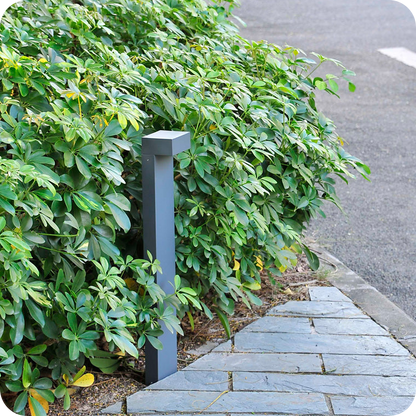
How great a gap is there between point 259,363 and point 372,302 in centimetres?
86

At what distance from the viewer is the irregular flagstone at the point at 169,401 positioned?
2236 mm

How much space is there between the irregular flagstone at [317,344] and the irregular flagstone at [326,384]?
0.19 m

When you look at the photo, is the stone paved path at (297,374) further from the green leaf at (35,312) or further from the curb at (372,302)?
the green leaf at (35,312)

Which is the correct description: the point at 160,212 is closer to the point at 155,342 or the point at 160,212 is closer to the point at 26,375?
the point at 155,342

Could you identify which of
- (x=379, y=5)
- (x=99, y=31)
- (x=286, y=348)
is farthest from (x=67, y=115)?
(x=379, y=5)

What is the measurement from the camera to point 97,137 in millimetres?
2078

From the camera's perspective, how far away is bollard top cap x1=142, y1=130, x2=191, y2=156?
2.14m

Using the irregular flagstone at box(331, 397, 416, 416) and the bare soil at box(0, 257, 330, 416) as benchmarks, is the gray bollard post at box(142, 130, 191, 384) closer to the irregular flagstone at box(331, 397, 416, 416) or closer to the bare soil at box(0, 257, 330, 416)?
the bare soil at box(0, 257, 330, 416)

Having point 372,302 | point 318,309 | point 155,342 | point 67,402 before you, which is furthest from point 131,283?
point 372,302

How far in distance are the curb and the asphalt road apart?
14 cm

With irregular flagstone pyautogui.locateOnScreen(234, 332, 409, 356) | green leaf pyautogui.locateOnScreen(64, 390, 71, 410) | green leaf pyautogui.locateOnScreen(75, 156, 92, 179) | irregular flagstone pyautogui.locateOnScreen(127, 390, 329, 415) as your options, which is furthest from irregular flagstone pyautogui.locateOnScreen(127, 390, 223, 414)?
green leaf pyautogui.locateOnScreen(75, 156, 92, 179)

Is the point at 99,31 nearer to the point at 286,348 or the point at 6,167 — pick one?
the point at 6,167

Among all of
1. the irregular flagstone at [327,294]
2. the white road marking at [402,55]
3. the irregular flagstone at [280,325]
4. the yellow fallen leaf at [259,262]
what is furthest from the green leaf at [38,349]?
the white road marking at [402,55]

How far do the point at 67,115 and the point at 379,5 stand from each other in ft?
45.5
